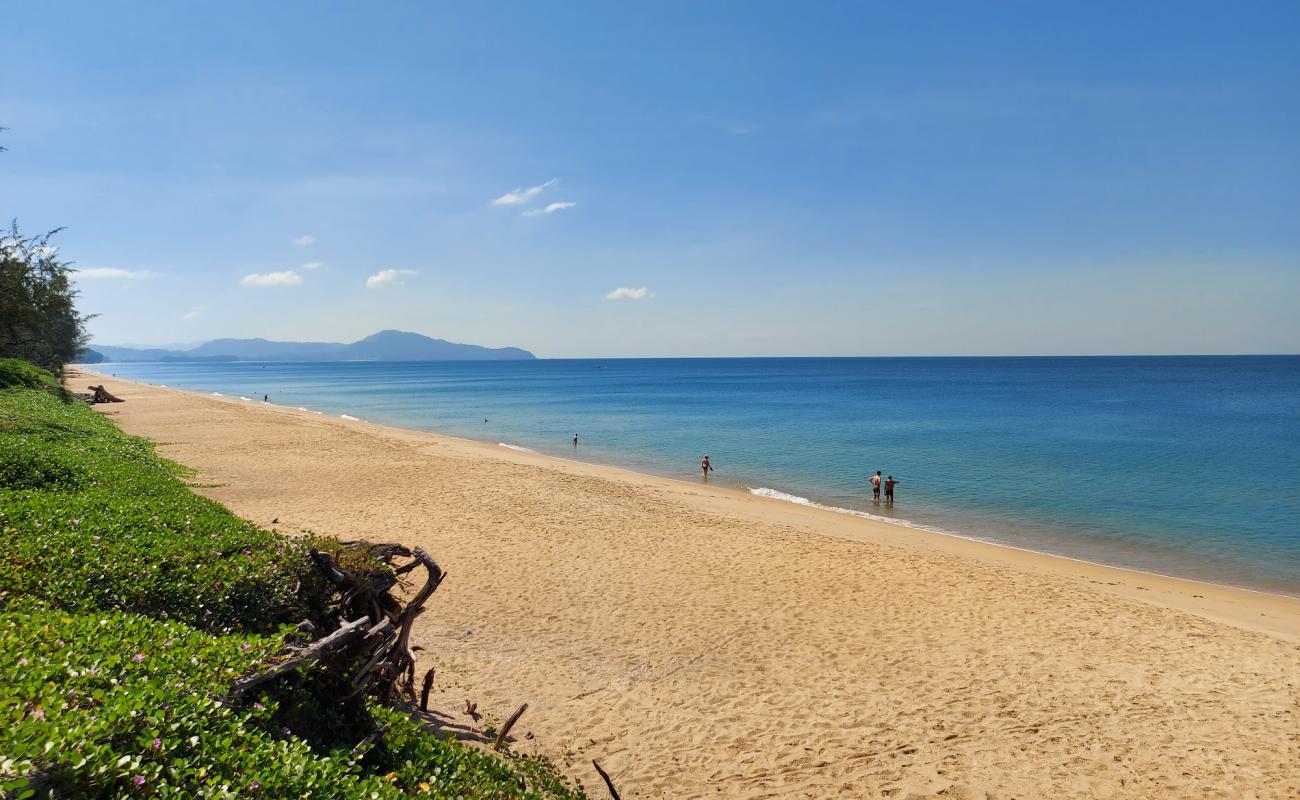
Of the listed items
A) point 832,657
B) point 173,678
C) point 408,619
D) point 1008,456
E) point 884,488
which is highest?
point 173,678

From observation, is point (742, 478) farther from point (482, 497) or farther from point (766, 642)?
point (766, 642)

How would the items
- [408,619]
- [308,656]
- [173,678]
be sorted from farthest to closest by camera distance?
[408,619] < [308,656] < [173,678]

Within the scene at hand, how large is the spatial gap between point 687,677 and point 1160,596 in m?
13.0

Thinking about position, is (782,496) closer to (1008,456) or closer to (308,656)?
(1008,456)

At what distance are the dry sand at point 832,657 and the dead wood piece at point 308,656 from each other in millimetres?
3325

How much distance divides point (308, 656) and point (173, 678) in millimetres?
1081

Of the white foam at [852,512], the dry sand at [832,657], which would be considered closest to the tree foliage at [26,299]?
the dry sand at [832,657]

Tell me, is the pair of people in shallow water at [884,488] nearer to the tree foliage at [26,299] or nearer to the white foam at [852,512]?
the white foam at [852,512]

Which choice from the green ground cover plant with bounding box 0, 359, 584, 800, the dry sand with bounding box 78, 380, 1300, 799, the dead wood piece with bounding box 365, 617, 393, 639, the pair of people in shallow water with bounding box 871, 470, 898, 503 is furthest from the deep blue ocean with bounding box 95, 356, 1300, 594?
the green ground cover plant with bounding box 0, 359, 584, 800

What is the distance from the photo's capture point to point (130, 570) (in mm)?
6359

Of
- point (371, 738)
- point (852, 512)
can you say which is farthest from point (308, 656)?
point (852, 512)

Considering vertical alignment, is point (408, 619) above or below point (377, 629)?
below

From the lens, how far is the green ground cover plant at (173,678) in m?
3.25

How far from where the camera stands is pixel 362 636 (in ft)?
19.1
